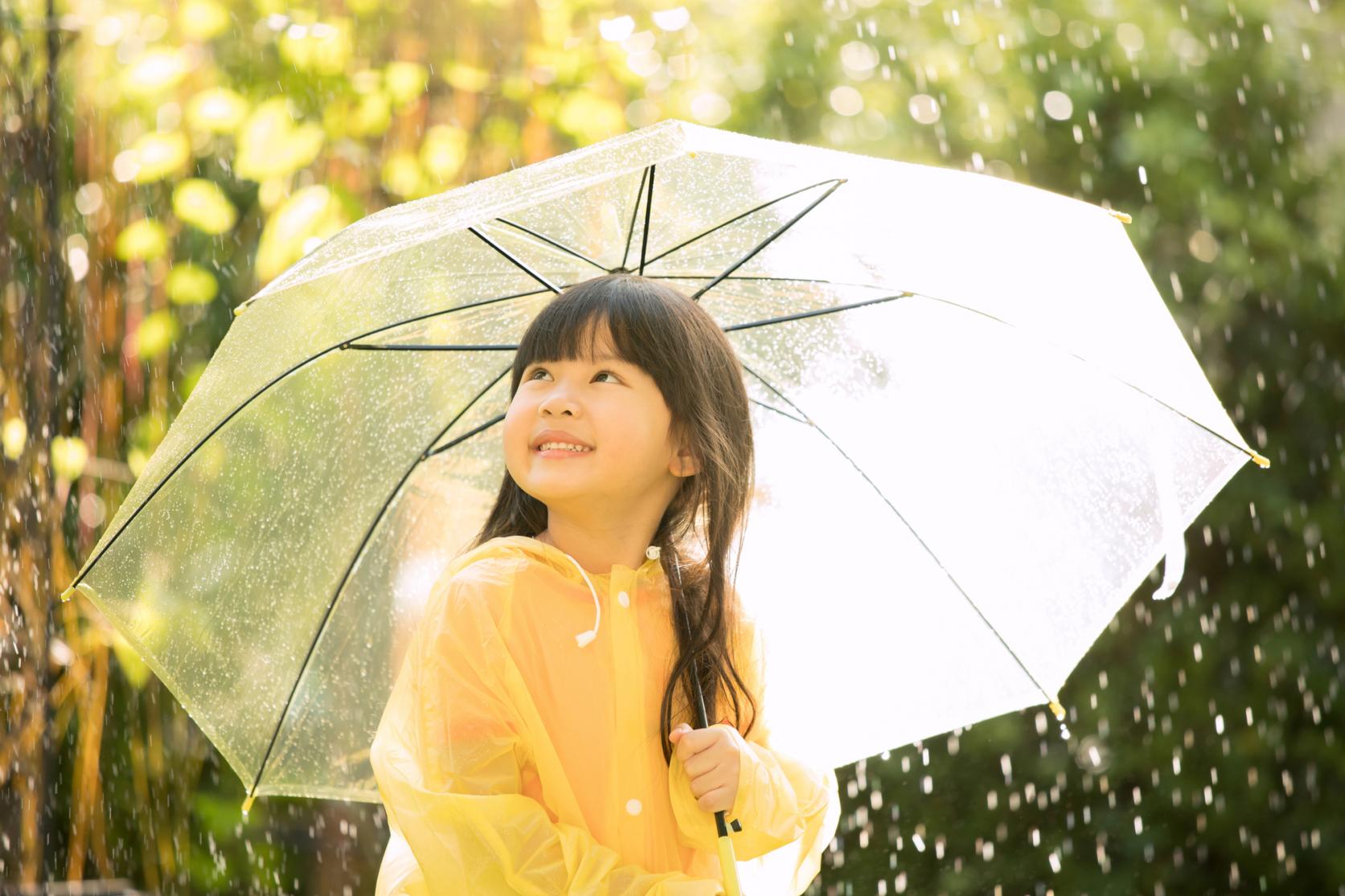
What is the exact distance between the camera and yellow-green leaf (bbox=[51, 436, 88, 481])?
3.05m

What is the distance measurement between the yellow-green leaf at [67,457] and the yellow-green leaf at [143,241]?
43 centimetres

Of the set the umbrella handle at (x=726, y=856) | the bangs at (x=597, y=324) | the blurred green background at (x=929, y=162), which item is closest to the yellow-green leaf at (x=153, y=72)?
the blurred green background at (x=929, y=162)

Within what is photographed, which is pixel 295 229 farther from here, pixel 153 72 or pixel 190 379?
pixel 190 379

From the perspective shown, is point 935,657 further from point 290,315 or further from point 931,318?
point 290,315

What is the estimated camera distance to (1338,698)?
3.84 metres

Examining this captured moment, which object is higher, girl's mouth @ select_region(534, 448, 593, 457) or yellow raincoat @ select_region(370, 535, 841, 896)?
girl's mouth @ select_region(534, 448, 593, 457)

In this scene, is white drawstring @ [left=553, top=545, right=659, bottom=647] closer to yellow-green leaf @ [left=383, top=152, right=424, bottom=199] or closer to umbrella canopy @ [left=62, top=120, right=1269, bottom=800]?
umbrella canopy @ [left=62, top=120, right=1269, bottom=800]

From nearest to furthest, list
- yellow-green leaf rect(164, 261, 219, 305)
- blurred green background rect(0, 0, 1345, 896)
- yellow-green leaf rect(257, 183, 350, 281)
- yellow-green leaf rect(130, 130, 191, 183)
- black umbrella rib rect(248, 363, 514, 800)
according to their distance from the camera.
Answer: black umbrella rib rect(248, 363, 514, 800) < yellow-green leaf rect(257, 183, 350, 281) < yellow-green leaf rect(130, 130, 191, 183) < yellow-green leaf rect(164, 261, 219, 305) < blurred green background rect(0, 0, 1345, 896)

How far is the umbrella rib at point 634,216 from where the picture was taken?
1.94m

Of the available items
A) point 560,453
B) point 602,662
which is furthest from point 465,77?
point 602,662

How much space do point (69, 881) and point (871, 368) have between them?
2.62 m

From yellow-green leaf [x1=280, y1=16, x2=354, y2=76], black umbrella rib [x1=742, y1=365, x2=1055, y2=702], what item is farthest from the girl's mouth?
yellow-green leaf [x1=280, y1=16, x2=354, y2=76]

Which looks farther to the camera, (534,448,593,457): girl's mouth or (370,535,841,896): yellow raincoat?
(534,448,593,457): girl's mouth

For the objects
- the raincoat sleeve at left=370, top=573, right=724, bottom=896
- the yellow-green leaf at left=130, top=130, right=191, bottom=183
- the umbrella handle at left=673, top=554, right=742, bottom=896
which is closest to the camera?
the raincoat sleeve at left=370, top=573, right=724, bottom=896
